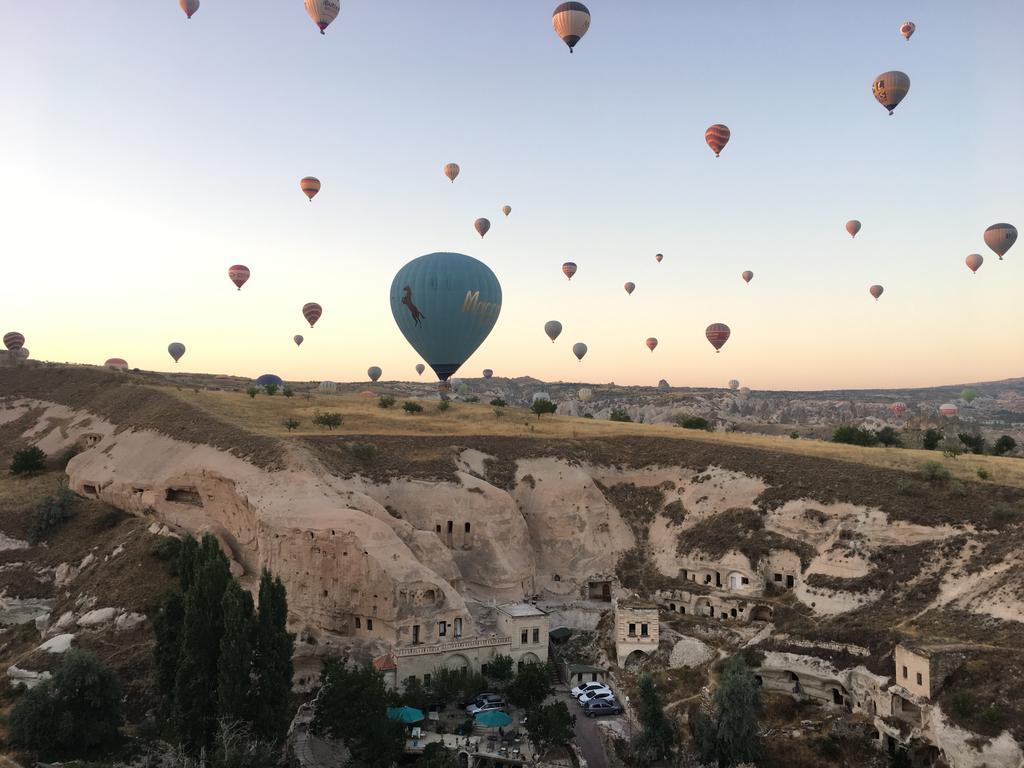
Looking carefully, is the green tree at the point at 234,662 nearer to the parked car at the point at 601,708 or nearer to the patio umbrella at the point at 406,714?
the patio umbrella at the point at 406,714

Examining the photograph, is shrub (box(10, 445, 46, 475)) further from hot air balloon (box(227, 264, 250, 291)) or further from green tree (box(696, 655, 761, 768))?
green tree (box(696, 655, 761, 768))

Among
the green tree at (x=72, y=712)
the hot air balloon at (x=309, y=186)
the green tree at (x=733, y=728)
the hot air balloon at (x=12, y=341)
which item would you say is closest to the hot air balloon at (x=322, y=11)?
the hot air balloon at (x=309, y=186)

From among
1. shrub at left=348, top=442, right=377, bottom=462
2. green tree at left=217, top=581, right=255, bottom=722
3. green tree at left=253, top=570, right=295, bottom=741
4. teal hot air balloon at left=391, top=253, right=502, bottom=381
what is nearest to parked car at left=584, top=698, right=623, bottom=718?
green tree at left=253, top=570, right=295, bottom=741

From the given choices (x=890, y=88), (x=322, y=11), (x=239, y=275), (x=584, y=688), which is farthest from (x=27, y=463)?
(x=890, y=88)

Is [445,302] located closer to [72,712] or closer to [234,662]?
[234,662]

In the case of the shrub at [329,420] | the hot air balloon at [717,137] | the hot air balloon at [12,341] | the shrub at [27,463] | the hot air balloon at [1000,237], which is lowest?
the shrub at [27,463]

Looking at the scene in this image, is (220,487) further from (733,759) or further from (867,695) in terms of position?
(867,695)
